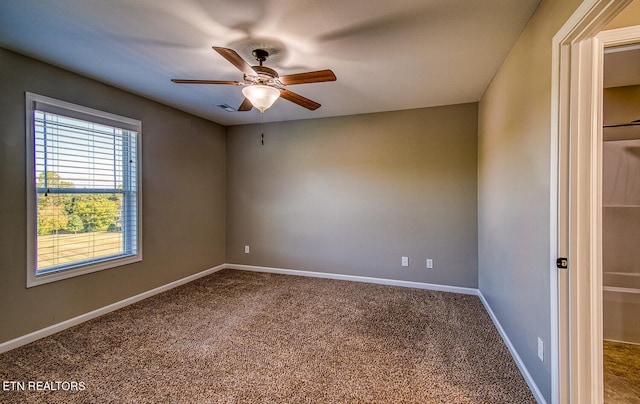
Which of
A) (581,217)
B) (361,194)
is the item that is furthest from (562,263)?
(361,194)

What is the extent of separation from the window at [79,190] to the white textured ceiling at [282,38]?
479 mm

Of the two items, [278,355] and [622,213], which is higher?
[622,213]

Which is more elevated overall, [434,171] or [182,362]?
[434,171]

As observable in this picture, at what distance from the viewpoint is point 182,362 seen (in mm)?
2104

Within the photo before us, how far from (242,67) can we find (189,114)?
256 centimetres

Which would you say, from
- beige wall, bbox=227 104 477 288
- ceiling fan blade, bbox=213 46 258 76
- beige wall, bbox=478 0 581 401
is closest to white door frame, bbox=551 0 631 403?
beige wall, bbox=478 0 581 401

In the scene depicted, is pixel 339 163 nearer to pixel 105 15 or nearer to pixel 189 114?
pixel 189 114

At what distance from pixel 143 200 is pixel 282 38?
2585 mm

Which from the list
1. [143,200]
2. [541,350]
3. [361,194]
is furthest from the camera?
[361,194]

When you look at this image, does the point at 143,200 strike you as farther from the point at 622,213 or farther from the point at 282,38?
the point at 622,213

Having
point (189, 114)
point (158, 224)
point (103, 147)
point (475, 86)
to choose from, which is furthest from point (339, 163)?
point (103, 147)

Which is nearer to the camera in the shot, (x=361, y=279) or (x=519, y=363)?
(x=519, y=363)

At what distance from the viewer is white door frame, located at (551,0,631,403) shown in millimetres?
1364

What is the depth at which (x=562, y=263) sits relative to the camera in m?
1.42
